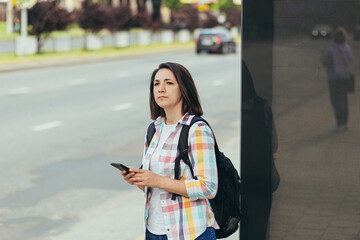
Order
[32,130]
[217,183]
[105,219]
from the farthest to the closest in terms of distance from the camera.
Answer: [32,130], [105,219], [217,183]

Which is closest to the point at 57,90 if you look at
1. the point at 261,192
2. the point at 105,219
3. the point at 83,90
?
the point at 83,90

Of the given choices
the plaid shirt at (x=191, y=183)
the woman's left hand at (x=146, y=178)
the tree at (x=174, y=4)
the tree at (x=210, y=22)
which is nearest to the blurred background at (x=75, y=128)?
the plaid shirt at (x=191, y=183)

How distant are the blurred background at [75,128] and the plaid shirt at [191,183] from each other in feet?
11.9

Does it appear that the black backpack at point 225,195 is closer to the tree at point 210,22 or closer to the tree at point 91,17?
the tree at point 91,17

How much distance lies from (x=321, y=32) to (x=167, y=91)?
2.68ft

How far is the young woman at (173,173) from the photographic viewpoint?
3314 millimetres

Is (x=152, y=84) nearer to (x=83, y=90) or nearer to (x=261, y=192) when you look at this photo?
(x=261, y=192)

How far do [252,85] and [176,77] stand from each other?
443 mm

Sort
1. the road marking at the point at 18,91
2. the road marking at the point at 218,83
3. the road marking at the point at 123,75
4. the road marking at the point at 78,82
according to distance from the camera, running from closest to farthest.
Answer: the road marking at the point at 18,91, the road marking at the point at 78,82, the road marking at the point at 218,83, the road marking at the point at 123,75

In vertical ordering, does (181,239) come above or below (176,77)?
below

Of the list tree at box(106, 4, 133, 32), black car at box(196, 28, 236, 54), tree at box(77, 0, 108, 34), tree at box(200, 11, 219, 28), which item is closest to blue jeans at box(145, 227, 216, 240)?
black car at box(196, 28, 236, 54)

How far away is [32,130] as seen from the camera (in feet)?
47.3

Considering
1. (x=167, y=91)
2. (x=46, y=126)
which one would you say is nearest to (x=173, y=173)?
(x=167, y=91)

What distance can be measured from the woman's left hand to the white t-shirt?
3.9 inches
